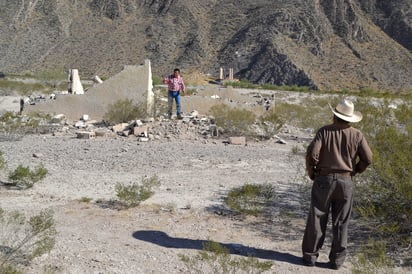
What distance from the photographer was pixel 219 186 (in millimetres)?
8781

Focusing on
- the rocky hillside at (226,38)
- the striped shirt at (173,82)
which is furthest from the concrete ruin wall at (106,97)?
the rocky hillside at (226,38)

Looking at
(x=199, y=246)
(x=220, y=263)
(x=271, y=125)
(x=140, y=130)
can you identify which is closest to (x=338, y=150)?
(x=220, y=263)

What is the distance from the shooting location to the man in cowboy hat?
502 centimetres

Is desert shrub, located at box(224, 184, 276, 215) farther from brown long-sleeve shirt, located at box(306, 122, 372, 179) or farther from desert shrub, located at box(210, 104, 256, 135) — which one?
desert shrub, located at box(210, 104, 256, 135)

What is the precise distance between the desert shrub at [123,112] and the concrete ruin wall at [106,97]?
0.28 metres

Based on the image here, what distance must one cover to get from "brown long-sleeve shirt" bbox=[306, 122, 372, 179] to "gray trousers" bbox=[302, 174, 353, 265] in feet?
0.37

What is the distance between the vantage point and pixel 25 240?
5.26 meters

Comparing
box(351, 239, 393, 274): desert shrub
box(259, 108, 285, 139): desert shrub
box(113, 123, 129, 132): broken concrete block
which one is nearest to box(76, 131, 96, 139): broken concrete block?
box(113, 123, 129, 132): broken concrete block

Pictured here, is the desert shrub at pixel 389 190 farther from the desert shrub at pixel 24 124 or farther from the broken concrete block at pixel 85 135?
the desert shrub at pixel 24 124

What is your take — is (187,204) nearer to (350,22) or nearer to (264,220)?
(264,220)

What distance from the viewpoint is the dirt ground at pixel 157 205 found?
5.26m

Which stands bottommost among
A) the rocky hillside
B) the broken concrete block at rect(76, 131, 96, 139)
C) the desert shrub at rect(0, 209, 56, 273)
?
the desert shrub at rect(0, 209, 56, 273)

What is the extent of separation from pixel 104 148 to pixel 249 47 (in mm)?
46938

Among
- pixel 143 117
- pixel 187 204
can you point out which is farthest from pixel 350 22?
pixel 187 204
